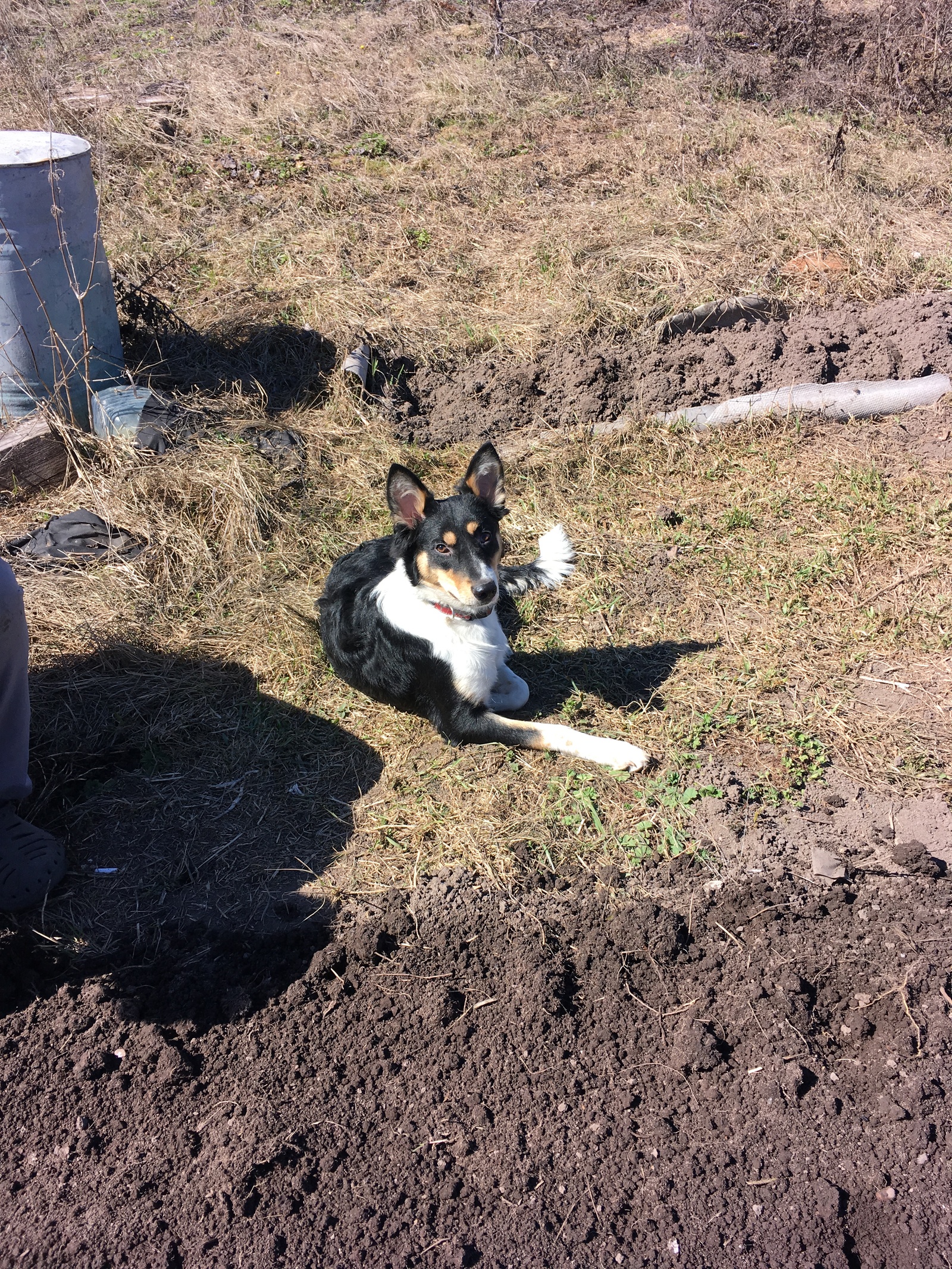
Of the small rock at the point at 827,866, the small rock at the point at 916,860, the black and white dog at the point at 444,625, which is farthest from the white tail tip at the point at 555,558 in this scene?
the small rock at the point at 916,860

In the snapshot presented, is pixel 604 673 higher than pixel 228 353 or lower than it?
lower

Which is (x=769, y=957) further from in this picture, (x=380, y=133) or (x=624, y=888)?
(x=380, y=133)

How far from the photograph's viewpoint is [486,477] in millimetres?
3705

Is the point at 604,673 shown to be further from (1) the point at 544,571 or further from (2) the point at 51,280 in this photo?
(2) the point at 51,280

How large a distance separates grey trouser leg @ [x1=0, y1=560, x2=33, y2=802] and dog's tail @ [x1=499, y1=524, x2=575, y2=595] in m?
2.34

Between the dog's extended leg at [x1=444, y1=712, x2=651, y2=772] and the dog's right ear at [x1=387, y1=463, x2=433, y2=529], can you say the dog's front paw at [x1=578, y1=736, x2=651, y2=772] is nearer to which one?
the dog's extended leg at [x1=444, y1=712, x2=651, y2=772]

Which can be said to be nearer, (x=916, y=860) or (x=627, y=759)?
(x=916, y=860)

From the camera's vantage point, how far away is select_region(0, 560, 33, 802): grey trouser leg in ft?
10.9

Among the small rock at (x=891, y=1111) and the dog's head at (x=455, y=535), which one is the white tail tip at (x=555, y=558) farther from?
the small rock at (x=891, y=1111)

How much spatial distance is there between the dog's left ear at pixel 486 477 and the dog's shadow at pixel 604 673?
0.95 meters

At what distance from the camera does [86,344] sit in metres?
5.39

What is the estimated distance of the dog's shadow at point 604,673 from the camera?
4188mm

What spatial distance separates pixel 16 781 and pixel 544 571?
2.72 m

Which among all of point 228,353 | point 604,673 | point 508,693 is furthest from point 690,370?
point 228,353
